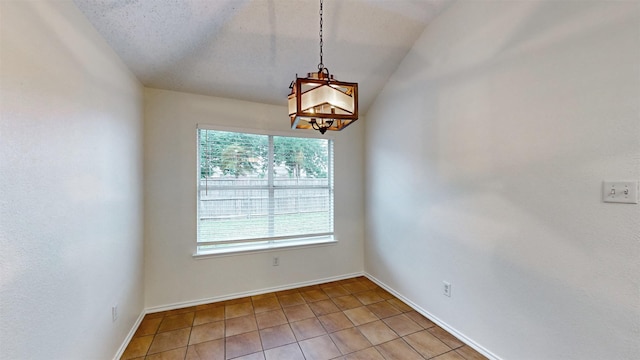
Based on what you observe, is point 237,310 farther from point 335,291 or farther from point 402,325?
point 402,325

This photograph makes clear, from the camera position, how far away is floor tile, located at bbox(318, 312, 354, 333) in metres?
2.38

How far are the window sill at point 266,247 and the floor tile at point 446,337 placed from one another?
152cm

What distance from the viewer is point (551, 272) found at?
158 centimetres

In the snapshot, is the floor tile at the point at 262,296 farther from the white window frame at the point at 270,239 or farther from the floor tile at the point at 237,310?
the white window frame at the point at 270,239

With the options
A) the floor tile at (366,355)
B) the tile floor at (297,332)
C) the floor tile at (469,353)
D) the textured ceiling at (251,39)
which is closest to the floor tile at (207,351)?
the tile floor at (297,332)

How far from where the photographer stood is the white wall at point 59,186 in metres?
1.01

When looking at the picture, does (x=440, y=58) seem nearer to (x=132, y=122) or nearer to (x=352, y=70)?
(x=352, y=70)

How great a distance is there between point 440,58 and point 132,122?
2.91m

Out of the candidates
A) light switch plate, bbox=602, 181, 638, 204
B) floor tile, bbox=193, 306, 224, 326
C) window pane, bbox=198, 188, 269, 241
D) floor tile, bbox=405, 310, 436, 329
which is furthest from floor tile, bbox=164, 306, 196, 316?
light switch plate, bbox=602, 181, 638, 204

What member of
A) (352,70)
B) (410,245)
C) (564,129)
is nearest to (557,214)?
(564,129)

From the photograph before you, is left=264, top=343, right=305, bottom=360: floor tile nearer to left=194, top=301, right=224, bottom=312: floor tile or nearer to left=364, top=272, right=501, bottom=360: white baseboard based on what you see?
left=194, top=301, right=224, bottom=312: floor tile

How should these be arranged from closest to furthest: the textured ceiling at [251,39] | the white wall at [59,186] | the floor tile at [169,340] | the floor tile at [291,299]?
the white wall at [59,186], the textured ceiling at [251,39], the floor tile at [169,340], the floor tile at [291,299]

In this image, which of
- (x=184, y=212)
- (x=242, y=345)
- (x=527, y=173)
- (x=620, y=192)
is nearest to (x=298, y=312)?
(x=242, y=345)

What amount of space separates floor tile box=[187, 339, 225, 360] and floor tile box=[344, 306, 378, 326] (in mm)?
1214
